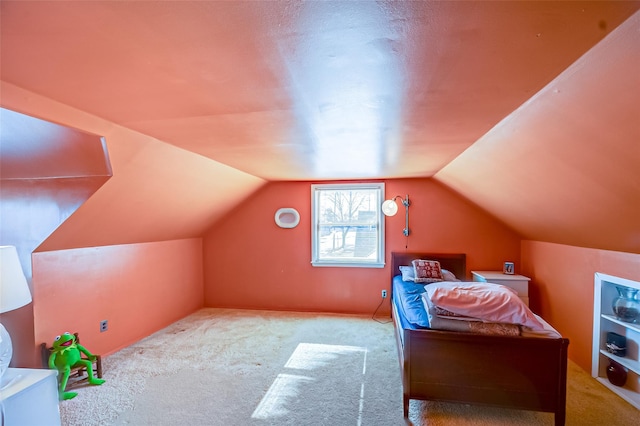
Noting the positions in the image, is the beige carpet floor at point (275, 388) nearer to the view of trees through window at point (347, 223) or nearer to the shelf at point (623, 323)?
the shelf at point (623, 323)

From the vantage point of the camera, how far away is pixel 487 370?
2.03 metres

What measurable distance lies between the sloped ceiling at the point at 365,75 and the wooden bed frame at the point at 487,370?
1.10 metres

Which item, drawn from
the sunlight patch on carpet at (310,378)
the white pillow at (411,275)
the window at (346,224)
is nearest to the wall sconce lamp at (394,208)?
the window at (346,224)

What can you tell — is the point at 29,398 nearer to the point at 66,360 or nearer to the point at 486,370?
the point at 66,360

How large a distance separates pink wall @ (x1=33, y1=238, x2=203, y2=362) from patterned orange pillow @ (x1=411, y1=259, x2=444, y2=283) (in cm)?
337

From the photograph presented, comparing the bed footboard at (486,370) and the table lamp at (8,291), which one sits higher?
the table lamp at (8,291)

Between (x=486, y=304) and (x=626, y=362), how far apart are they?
138cm

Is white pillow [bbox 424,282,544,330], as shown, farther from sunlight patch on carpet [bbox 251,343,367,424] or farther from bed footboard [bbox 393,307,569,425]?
sunlight patch on carpet [bbox 251,343,367,424]

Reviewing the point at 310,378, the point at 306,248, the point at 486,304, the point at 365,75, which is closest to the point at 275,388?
the point at 310,378

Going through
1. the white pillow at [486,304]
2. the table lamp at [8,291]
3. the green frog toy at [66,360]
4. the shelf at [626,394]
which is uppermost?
the table lamp at [8,291]

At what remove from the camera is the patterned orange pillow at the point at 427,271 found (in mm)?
3623

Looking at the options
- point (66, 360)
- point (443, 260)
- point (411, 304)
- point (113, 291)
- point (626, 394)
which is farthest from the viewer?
point (443, 260)

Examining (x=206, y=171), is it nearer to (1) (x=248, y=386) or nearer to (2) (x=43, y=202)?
(2) (x=43, y=202)

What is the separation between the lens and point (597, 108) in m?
1.30
